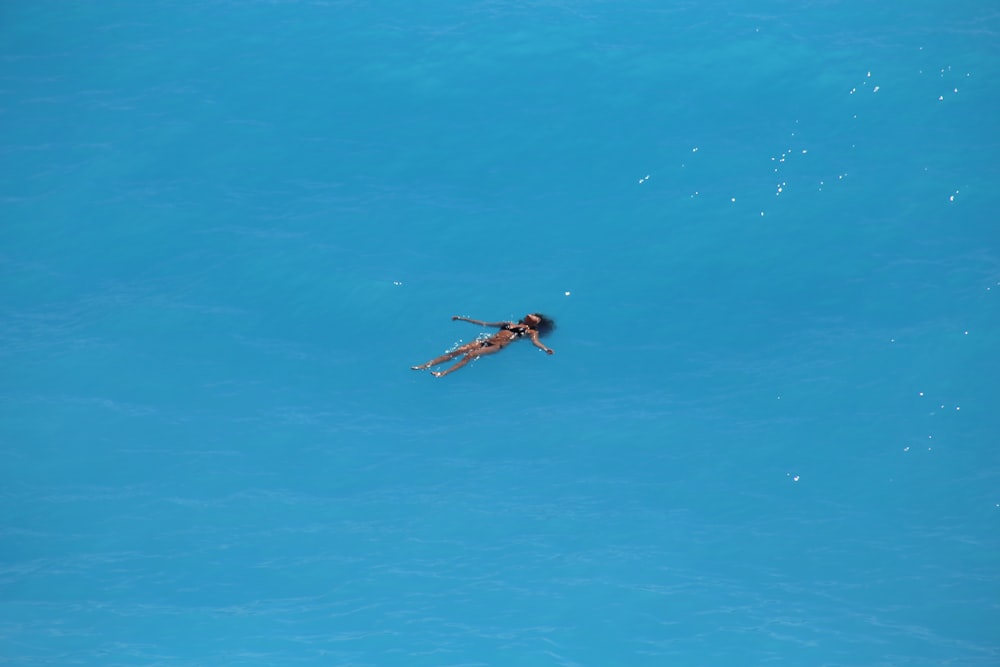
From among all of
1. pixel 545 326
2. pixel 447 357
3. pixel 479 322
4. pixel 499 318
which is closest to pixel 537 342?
pixel 545 326

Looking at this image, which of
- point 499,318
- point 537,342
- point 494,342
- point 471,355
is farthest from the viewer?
point 499,318

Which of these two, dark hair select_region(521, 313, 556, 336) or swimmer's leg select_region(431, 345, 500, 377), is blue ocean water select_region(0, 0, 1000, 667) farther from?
swimmer's leg select_region(431, 345, 500, 377)

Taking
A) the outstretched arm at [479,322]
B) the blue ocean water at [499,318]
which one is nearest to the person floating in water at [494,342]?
the outstretched arm at [479,322]

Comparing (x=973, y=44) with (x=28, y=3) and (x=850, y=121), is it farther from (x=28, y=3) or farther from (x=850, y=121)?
(x=28, y=3)

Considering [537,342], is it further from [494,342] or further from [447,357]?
[447,357]

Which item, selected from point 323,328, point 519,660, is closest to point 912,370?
point 519,660

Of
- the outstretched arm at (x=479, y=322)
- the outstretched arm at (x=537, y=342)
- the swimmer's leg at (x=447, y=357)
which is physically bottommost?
the swimmer's leg at (x=447, y=357)

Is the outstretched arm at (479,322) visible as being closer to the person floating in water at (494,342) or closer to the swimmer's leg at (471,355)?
the person floating in water at (494,342)

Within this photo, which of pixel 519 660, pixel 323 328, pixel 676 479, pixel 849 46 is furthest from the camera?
pixel 849 46
